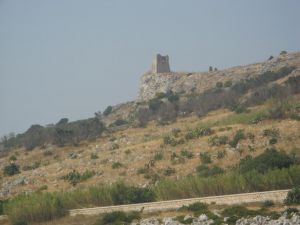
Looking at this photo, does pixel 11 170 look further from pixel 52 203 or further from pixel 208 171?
pixel 208 171

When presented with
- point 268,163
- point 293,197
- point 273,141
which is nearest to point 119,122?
point 273,141

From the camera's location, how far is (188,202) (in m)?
43.7

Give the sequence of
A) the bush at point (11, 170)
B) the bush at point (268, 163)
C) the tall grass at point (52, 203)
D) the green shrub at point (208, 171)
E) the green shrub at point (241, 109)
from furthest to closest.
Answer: the green shrub at point (241, 109), the bush at point (11, 170), the green shrub at point (208, 171), the tall grass at point (52, 203), the bush at point (268, 163)

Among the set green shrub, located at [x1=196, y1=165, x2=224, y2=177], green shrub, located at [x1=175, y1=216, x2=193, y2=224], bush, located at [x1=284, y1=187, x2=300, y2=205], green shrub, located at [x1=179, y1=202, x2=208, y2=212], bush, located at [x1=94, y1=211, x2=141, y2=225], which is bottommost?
green shrub, located at [x1=175, y1=216, x2=193, y2=224]

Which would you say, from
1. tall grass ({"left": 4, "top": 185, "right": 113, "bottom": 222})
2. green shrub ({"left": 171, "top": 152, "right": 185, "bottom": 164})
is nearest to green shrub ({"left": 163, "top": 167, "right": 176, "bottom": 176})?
green shrub ({"left": 171, "top": 152, "right": 185, "bottom": 164})

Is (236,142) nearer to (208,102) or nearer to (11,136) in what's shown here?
(208,102)

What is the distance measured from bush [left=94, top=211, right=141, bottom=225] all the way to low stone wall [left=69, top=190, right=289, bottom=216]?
1397mm

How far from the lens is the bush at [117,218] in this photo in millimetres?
42531

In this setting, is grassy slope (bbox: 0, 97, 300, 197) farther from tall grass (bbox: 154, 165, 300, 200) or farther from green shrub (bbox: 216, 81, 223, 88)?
green shrub (bbox: 216, 81, 223, 88)

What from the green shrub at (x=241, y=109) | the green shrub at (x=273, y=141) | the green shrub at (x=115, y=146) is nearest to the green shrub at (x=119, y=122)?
the green shrub at (x=241, y=109)

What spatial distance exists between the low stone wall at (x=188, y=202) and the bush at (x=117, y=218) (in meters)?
1.40

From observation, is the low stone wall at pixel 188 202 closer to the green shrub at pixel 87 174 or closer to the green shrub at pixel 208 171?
the green shrub at pixel 208 171

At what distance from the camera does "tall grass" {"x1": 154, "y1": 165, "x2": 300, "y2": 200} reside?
43031mm

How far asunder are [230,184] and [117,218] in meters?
9.11
